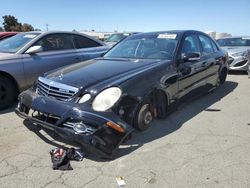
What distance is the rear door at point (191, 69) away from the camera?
16.1ft

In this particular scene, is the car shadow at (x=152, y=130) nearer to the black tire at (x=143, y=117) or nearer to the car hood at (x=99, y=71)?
A: the black tire at (x=143, y=117)

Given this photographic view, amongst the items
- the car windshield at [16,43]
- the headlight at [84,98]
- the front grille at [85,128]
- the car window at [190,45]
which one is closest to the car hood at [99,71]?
the headlight at [84,98]

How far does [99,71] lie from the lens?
4184mm

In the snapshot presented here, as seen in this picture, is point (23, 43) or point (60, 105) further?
point (23, 43)

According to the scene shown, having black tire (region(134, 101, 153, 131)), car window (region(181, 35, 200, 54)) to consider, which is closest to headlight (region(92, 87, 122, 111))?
black tire (region(134, 101, 153, 131))

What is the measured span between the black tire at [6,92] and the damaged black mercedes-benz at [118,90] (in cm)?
141

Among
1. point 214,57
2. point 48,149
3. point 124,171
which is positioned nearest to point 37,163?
point 48,149

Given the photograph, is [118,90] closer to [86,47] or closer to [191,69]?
[191,69]

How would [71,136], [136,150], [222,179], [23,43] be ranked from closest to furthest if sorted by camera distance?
[222,179] → [71,136] → [136,150] → [23,43]

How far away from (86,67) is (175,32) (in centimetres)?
185

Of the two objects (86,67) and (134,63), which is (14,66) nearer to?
(86,67)

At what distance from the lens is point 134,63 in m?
4.53

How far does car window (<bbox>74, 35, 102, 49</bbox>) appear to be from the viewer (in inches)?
275

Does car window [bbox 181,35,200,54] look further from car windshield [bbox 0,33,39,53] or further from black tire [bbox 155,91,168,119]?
car windshield [bbox 0,33,39,53]
